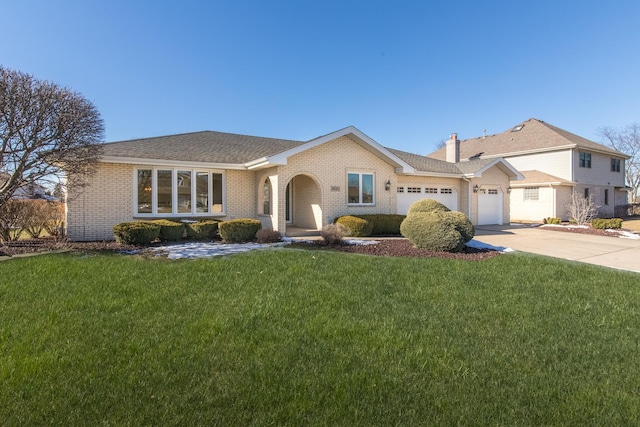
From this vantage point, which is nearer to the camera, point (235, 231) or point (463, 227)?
point (463, 227)

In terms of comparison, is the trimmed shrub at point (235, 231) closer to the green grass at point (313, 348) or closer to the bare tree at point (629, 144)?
the green grass at point (313, 348)

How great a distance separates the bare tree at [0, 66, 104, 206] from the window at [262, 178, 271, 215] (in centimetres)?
687

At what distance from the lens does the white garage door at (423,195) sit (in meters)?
17.7

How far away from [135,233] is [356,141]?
9.50m

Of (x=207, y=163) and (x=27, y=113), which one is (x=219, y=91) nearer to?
(x=207, y=163)

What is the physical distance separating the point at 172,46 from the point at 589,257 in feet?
53.7

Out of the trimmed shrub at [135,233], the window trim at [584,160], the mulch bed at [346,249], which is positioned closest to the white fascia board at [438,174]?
the mulch bed at [346,249]

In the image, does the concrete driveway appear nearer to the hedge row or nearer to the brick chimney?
the hedge row

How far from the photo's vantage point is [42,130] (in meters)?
8.16

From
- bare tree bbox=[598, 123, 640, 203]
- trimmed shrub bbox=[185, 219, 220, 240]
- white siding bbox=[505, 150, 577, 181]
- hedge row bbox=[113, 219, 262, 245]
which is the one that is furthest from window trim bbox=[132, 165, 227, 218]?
bare tree bbox=[598, 123, 640, 203]

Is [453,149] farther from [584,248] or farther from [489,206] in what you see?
[584,248]

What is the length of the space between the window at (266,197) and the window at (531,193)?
69.4 feet

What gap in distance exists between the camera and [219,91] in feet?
63.4

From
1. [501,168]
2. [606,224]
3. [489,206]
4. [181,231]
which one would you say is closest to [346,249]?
[181,231]
